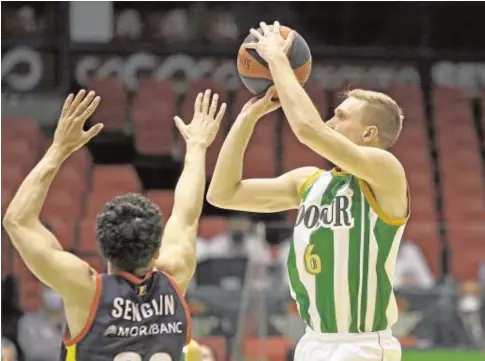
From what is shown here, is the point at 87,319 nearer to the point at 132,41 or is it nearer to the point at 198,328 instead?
the point at 198,328

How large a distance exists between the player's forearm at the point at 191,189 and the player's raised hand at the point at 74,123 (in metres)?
0.41

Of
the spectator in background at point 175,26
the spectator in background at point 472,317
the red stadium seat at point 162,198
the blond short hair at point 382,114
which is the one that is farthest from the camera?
the spectator in background at point 175,26

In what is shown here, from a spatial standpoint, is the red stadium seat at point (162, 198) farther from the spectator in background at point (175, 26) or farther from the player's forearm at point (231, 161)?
the player's forearm at point (231, 161)

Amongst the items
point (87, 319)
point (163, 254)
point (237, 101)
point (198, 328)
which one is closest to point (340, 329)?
point (163, 254)

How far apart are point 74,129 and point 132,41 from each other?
409 inches

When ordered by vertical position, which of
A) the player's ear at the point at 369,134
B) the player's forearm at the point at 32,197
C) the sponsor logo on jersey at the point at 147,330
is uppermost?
the player's ear at the point at 369,134

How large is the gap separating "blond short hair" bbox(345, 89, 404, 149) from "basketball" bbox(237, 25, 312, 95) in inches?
8.8

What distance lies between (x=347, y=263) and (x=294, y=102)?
63 centimetres

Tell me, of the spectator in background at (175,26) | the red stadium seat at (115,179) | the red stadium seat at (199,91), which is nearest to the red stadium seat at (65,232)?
the red stadium seat at (115,179)

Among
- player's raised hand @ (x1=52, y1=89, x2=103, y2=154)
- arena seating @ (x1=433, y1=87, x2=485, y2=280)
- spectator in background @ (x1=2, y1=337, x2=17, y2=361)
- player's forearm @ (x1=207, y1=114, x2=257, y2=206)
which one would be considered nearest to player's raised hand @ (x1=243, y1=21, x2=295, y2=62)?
player's forearm @ (x1=207, y1=114, x2=257, y2=206)

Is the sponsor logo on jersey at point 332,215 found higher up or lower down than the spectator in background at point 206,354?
higher up

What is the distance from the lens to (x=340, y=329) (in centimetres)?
365

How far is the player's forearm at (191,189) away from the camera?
347 centimetres

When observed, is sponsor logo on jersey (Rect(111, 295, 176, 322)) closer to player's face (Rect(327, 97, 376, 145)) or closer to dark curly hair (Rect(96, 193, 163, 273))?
dark curly hair (Rect(96, 193, 163, 273))
